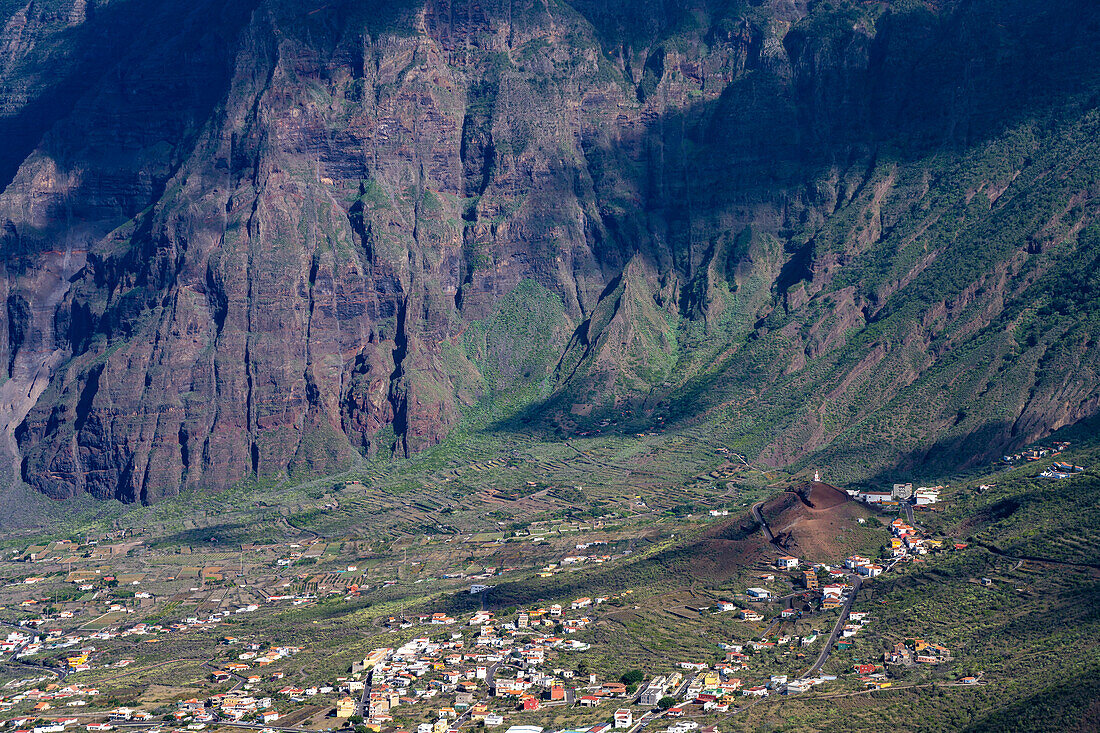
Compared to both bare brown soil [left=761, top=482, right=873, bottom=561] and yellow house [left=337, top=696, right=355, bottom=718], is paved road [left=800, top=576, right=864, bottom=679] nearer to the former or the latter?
bare brown soil [left=761, top=482, right=873, bottom=561]

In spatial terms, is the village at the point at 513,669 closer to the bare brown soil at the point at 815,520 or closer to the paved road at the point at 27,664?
the paved road at the point at 27,664

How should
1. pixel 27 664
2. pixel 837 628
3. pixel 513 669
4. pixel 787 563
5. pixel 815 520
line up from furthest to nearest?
1. pixel 27 664
2. pixel 815 520
3. pixel 787 563
4. pixel 513 669
5. pixel 837 628

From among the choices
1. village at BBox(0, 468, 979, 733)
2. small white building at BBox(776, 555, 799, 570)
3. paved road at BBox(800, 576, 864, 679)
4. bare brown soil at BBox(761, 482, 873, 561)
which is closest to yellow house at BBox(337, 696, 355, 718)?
village at BBox(0, 468, 979, 733)

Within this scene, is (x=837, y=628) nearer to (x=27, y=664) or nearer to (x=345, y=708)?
(x=345, y=708)

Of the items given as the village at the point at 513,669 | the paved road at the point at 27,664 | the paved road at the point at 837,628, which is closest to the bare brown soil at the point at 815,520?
the village at the point at 513,669

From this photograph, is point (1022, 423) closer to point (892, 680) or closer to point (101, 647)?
point (892, 680)

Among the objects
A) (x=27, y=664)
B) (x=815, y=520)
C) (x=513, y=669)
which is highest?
(x=815, y=520)

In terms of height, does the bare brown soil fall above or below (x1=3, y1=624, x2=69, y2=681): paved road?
above

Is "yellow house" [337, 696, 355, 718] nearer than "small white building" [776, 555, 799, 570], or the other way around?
"yellow house" [337, 696, 355, 718]

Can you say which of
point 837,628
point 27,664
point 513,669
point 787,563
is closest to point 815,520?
point 787,563
